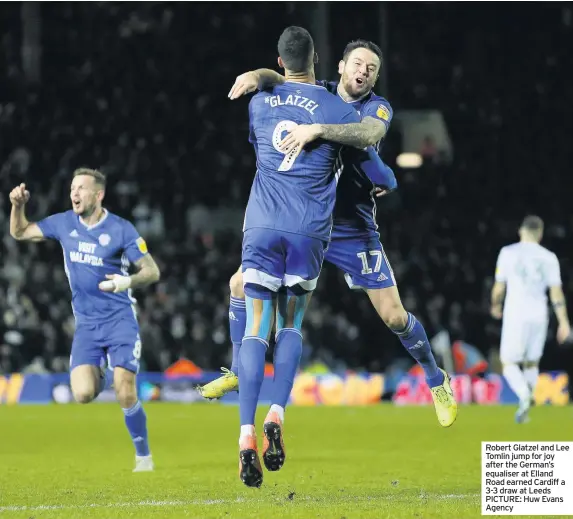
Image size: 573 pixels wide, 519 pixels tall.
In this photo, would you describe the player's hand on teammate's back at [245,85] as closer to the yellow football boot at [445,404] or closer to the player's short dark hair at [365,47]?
the player's short dark hair at [365,47]

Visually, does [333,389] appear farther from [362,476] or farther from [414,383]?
[362,476]

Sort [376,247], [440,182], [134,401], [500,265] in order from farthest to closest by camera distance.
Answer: [440,182] < [500,265] < [134,401] < [376,247]

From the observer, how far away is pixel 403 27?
25.4 m

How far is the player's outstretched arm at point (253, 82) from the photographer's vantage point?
680 cm

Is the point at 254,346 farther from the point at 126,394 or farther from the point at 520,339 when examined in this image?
the point at 520,339

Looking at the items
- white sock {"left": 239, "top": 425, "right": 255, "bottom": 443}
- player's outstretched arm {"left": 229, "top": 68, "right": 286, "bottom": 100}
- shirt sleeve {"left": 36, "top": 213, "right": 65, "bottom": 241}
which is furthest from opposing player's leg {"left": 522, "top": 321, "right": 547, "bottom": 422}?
white sock {"left": 239, "top": 425, "right": 255, "bottom": 443}

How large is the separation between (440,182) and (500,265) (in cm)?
945

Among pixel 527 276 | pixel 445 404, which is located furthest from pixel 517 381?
pixel 445 404

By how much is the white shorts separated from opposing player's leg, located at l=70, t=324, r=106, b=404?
249 inches

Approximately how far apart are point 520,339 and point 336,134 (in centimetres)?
854

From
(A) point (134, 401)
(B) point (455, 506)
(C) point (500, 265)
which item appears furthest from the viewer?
(C) point (500, 265)

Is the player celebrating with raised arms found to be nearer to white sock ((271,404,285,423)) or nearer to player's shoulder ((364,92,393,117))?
player's shoulder ((364,92,393,117))

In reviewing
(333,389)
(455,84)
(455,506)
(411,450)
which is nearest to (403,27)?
(455,84)

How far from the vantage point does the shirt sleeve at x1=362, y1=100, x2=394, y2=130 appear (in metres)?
7.38
